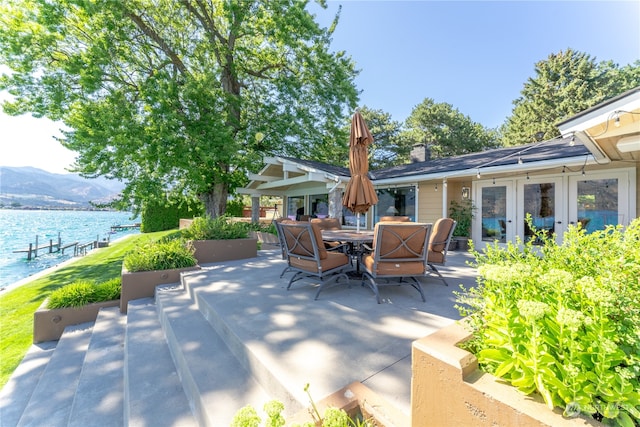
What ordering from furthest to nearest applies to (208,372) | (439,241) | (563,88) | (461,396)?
(563,88), (439,241), (208,372), (461,396)

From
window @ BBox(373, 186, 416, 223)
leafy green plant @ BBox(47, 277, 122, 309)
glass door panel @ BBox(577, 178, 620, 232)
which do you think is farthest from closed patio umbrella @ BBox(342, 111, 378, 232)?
glass door panel @ BBox(577, 178, 620, 232)

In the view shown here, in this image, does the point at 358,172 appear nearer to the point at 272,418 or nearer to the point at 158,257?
the point at 158,257

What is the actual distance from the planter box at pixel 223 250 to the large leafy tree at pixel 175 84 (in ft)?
12.8

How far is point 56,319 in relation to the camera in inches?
160

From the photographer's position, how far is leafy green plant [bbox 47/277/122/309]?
4184mm

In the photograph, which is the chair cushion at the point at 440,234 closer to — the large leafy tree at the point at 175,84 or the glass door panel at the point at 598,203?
the glass door panel at the point at 598,203

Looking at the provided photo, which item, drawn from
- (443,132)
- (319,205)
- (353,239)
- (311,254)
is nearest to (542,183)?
(353,239)

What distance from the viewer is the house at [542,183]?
3.96 m

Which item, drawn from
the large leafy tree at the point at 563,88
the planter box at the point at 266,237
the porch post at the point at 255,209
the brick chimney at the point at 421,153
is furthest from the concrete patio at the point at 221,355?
the large leafy tree at the point at 563,88

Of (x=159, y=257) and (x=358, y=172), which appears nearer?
(x=159, y=257)

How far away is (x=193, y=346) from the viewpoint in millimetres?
2643

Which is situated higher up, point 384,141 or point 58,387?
point 384,141

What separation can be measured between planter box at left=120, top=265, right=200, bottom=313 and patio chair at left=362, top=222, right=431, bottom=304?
12.6 ft

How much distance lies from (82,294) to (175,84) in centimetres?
757
